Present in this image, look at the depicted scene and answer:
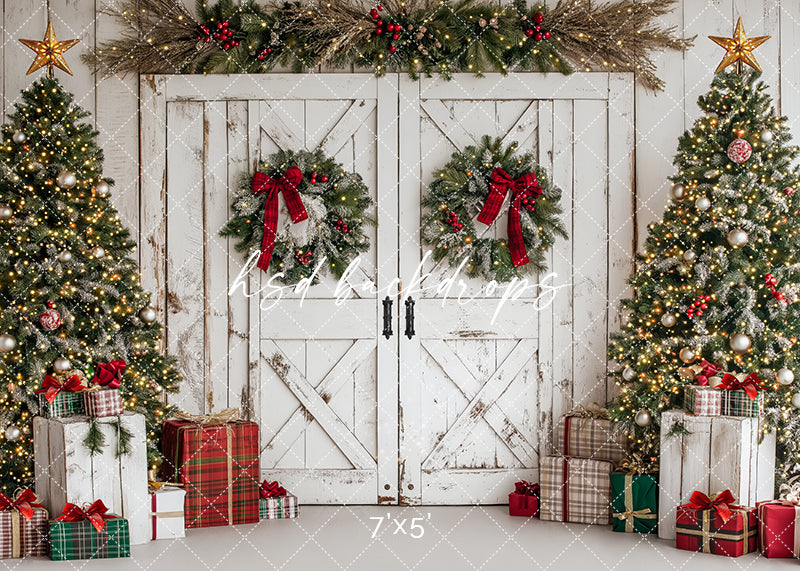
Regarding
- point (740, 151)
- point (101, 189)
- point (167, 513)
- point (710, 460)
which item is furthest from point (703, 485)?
point (101, 189)

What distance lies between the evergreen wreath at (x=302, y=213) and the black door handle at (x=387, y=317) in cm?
33

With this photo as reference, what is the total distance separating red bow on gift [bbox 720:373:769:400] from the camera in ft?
11.7

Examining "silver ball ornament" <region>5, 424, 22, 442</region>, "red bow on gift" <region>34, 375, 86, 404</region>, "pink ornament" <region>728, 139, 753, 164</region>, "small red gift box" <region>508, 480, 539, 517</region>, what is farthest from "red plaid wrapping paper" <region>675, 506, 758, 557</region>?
"silver ball ornament" <region>5, 424, 22, 442</region>

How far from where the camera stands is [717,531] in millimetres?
3463

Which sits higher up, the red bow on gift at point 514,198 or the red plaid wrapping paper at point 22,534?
the red bow on gift at point 514,198

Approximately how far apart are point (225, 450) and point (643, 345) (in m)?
2.28

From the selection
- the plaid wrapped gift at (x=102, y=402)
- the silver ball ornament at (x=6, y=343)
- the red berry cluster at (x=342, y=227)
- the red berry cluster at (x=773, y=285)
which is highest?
the red berry cluster at (x=342, y=227)

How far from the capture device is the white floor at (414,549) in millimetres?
3346

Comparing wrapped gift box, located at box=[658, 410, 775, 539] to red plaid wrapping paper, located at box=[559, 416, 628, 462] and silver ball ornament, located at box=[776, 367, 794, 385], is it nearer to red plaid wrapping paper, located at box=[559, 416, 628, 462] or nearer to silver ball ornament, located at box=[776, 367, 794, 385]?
silver ball ornament, located at box=[776, 367, 794, 385]

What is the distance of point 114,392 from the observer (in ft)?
11.8

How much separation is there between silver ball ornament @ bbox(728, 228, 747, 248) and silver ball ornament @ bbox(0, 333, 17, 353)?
138 inches

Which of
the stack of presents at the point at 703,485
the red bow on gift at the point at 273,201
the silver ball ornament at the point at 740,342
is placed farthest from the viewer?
the red bow on gift at the point at 273,201

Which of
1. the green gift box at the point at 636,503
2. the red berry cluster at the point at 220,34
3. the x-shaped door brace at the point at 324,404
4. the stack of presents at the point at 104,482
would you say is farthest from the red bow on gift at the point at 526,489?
the red berry cluster at the point at 220,34

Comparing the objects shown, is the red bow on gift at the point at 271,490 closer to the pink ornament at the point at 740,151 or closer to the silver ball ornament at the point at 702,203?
the silver ball ornament at the point at 702,203
